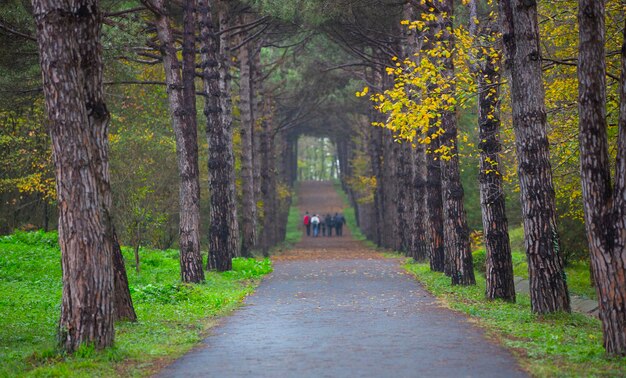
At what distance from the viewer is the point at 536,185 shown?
1508 cm

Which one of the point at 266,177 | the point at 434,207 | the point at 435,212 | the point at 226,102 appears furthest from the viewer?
the point at 266,177

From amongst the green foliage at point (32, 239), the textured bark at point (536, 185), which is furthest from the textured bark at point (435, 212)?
the green foliage at point (32, 239)

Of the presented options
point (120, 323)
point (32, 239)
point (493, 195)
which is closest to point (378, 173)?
point (32, 239)

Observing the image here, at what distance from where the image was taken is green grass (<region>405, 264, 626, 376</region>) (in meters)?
10.1

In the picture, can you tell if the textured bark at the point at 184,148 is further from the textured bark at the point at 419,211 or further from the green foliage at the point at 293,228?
the green foliage at the point at 293,228

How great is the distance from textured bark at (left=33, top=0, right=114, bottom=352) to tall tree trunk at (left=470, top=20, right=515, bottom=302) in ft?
29.4

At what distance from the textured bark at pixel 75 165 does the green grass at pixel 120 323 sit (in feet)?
1.62

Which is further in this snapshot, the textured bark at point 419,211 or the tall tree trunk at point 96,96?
the textured bark at point 419,211

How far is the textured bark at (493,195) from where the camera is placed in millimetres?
18203

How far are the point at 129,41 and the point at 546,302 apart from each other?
11430 mm

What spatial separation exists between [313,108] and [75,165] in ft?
140

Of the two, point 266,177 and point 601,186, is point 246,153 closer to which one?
point 266,177

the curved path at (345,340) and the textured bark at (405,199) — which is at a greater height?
the textured bark at (405,199)

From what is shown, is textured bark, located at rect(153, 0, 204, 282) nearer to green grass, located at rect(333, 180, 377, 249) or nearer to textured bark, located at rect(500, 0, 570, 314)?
textured bark, located at rect(500, 0, 570, 314)
